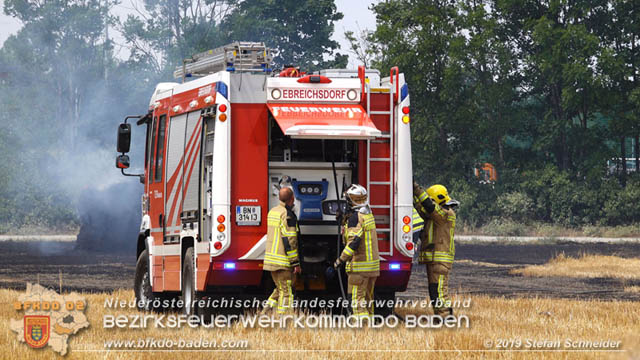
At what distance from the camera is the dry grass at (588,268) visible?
23391 mm

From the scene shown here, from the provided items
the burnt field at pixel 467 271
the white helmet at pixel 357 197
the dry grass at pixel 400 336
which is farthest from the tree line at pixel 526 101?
the white helmet at pixel 357 197

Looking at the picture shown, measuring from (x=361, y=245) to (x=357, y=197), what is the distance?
0.53m

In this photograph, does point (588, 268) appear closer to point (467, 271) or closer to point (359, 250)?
point (467, 271)

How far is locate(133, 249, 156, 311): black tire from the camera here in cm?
1396

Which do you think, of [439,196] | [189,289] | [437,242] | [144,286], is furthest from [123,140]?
[437,242]

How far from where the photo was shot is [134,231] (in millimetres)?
38406

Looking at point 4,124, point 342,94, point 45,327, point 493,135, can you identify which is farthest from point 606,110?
point 45,327

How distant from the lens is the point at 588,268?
Answer: 25.0 m

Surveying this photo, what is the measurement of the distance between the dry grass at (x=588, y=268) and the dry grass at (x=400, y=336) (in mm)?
10037

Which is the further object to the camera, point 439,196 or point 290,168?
point 439,196

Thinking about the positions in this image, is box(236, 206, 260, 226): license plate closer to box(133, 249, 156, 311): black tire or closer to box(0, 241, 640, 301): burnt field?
box(133, 249, 156, 311): black tire

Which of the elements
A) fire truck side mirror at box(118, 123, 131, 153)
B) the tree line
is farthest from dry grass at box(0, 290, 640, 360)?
the tree line

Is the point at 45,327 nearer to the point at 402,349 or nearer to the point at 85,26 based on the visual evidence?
the point at 402,349

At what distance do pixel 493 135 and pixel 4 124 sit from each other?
1102 inches
